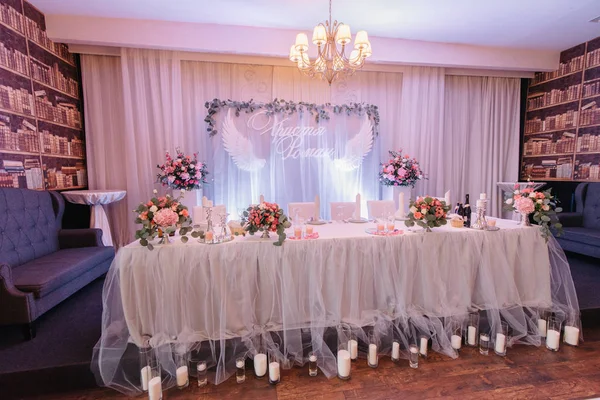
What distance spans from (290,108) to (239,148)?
3.21 ft

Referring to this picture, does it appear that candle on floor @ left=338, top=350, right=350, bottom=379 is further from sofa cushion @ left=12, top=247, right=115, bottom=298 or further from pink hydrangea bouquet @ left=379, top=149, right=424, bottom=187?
pink hydrangea bouquet @ left=379, top=149, right=424, bottom=187

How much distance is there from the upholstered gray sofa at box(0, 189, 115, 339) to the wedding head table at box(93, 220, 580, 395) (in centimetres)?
68

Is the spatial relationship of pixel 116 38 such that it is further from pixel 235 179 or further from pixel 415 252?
pixel 415 252

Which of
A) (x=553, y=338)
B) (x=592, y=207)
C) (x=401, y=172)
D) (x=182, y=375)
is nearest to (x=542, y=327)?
(x=553, y=338)

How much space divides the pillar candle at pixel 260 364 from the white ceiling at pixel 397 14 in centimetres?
352

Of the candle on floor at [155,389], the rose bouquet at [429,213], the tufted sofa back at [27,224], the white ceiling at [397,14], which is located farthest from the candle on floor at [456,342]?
the tufted sofa back at [27,224]

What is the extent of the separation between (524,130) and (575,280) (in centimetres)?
333

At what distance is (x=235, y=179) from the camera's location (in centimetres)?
447

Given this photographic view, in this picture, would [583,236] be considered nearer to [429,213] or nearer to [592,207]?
[592,207]

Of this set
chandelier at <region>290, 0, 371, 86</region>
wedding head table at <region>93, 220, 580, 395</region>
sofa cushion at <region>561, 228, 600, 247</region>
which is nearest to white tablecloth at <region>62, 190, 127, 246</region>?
wedding head table at <region>93, 220, 580, 395</region>

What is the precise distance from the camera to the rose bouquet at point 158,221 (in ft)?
6.19

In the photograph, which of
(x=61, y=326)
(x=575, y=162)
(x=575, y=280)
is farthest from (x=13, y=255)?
(x=575, y=162)

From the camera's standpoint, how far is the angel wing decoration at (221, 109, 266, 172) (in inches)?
168

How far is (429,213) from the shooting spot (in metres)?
2.23
